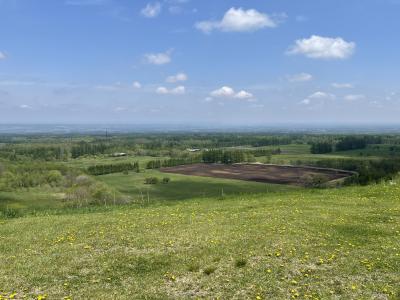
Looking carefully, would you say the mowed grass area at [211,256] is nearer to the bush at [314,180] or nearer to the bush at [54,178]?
the bush at [314,180]

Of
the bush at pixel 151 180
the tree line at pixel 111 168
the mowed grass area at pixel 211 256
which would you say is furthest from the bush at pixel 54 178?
the mowed grass area at pixel 211 256

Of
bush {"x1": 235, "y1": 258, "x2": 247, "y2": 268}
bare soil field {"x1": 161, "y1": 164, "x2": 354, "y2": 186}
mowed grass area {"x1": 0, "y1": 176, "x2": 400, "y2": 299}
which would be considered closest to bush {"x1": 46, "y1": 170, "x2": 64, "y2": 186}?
bare soil field {"x1": 161, "y1": 164, "x2": 354, "y2": 186}

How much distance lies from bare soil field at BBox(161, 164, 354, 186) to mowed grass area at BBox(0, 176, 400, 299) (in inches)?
3372

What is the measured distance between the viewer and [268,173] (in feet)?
420

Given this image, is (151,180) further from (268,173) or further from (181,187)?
(268,173)

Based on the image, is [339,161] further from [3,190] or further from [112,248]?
[112,248]

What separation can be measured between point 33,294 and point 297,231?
1267 cm

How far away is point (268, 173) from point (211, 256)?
11465cm

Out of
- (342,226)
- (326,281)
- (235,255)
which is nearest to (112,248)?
(235,255)

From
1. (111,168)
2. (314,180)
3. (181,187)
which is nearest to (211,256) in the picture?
(314,180)

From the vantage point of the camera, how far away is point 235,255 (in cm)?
1577

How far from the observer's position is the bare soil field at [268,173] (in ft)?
366

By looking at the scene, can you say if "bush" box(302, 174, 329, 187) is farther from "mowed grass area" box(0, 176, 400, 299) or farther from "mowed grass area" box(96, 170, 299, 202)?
"mowed grass area" box(0, 176, 400, 299)

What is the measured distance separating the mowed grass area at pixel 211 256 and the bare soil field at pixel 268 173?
85657 millimetres
